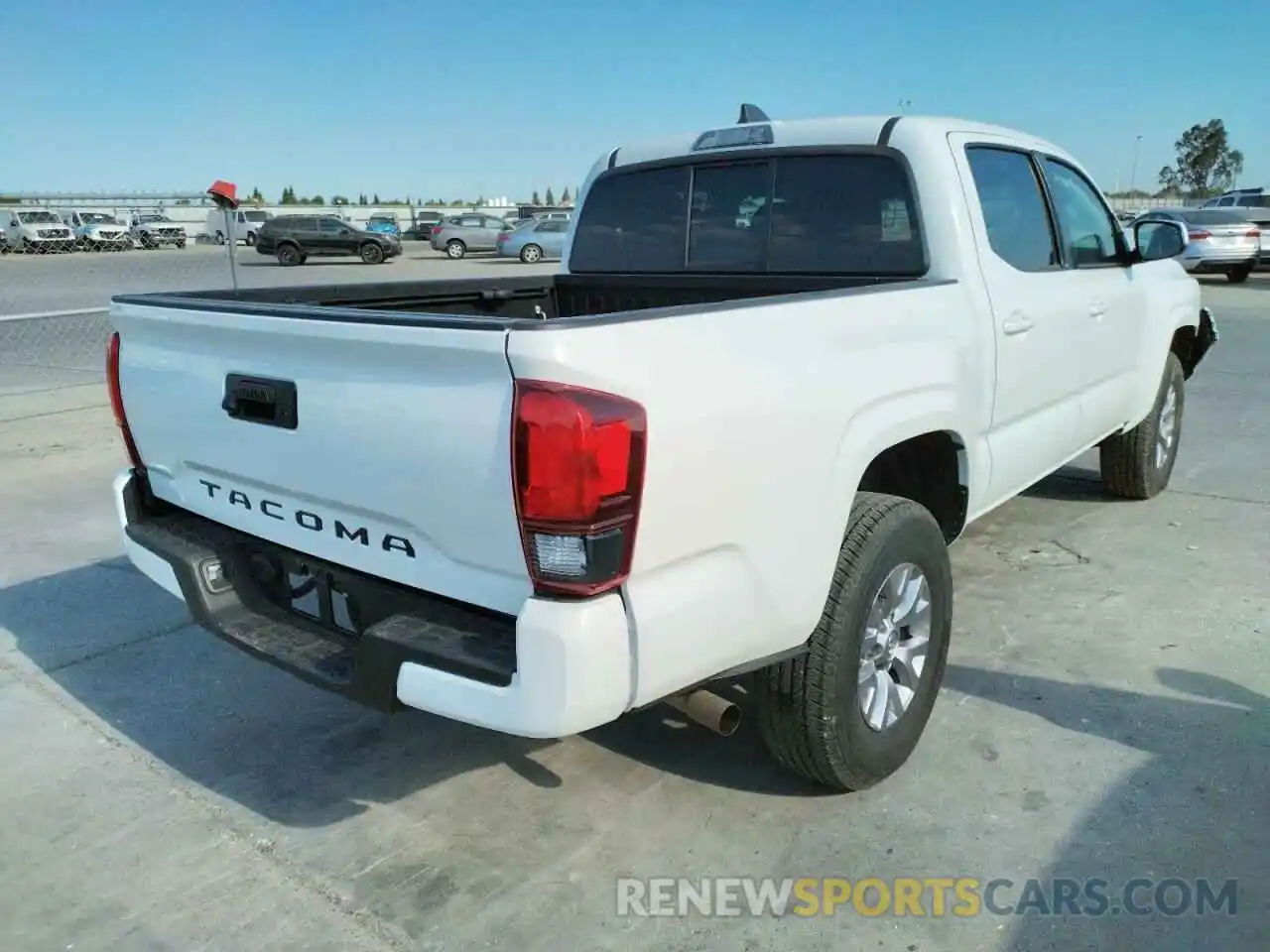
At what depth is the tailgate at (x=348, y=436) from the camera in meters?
2.10

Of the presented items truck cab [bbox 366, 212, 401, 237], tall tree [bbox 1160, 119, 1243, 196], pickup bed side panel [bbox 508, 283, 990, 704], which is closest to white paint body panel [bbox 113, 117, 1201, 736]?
pickup bed side panel [bbox 508, 283, 990, 704]

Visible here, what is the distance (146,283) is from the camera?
2055 cm

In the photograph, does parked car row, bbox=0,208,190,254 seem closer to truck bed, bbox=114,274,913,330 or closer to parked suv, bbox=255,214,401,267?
parked suv, bbox=255,214,401,267

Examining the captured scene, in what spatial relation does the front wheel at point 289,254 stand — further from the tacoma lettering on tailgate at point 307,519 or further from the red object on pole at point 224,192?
the tacoma lettering on tailgate at point 307,519

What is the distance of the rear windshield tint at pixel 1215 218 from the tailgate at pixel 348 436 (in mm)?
21449

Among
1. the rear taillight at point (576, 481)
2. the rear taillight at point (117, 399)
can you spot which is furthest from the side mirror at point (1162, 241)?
the rear taillight at point (117, 399)

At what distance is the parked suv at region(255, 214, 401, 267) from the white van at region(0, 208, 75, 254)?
759cm

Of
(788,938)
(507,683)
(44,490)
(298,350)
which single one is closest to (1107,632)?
(788,938)

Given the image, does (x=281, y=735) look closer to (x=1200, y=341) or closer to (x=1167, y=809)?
(x=1167, y=809)

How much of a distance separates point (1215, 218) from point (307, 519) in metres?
22.2

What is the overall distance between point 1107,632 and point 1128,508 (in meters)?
1.93

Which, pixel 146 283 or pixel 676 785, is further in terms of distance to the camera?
pixel 146 283

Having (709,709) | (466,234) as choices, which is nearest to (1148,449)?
(709,709)

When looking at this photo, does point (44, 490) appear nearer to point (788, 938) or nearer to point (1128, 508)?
point (788, 938)
